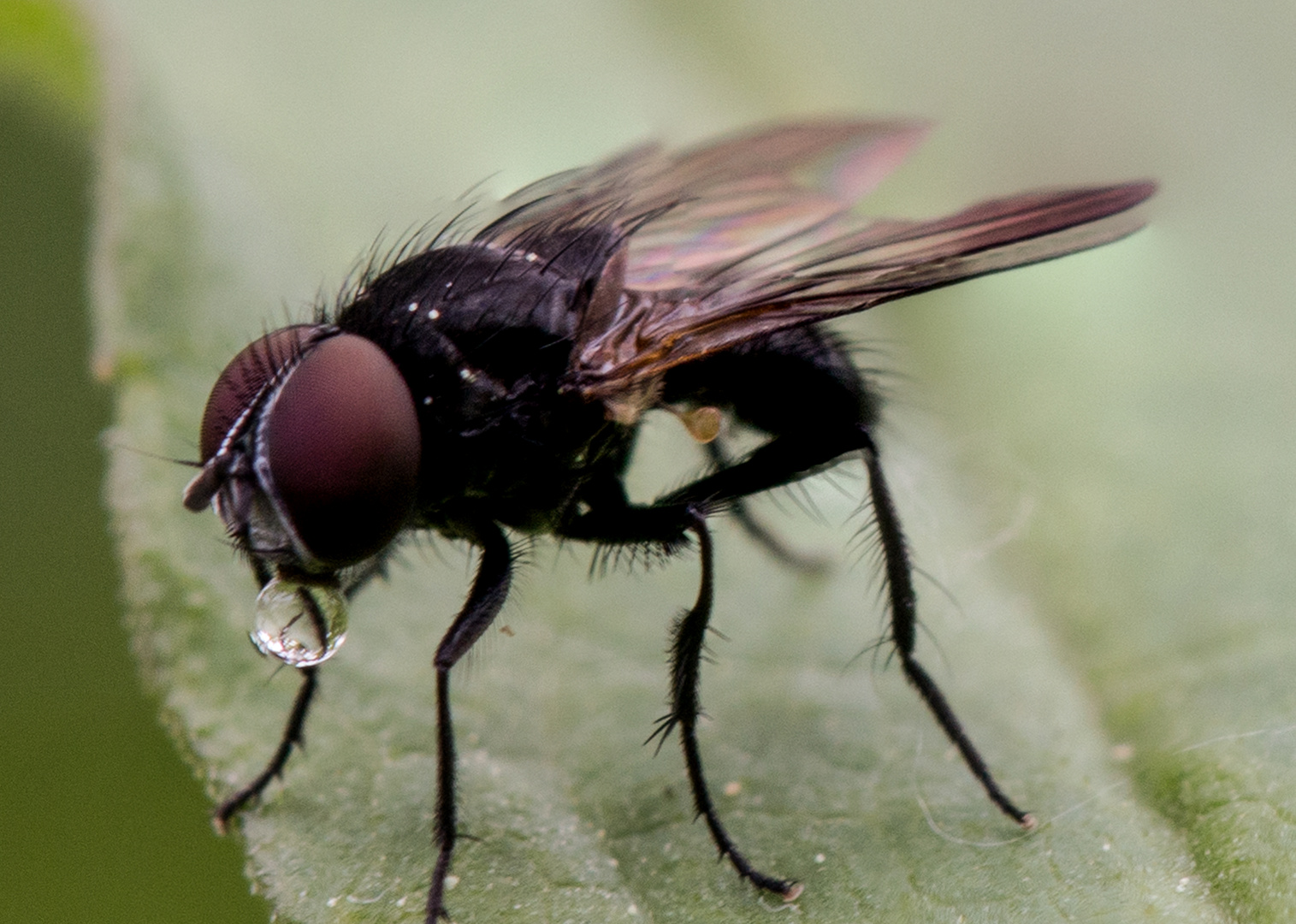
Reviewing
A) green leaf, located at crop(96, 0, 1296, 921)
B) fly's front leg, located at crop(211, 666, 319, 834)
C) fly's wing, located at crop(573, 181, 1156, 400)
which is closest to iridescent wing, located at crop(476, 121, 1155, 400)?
fly's wing, located at crop(573, 181, 1156, 400)

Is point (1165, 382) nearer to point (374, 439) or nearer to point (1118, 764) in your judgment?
point (1118, 764)

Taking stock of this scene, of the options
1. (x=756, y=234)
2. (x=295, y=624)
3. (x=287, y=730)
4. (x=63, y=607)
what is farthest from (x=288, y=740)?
(x=756, y=234)

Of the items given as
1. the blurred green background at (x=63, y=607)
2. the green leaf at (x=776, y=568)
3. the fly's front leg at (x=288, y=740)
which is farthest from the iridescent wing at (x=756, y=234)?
the blurred green background at (x=63, y=607)

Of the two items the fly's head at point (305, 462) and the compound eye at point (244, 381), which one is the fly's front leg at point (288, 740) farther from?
the compound eye at point (244, 381)

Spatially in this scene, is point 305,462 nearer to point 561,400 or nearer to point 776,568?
point 561,400

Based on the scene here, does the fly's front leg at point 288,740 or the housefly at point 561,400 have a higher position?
the housefly at point 561,400
